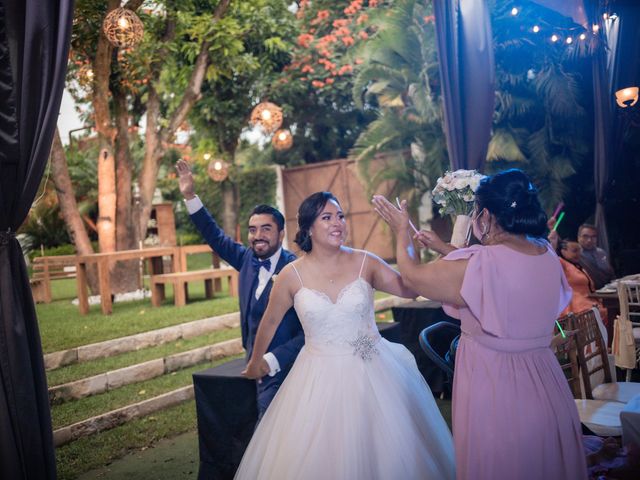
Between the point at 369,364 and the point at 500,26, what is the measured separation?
9625 mm

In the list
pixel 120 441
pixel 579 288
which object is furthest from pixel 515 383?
pixel 579 288

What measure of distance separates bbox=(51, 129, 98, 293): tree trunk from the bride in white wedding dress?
7.68 m

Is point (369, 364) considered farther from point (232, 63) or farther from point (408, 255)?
point (232, 63)

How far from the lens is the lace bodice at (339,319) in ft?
10.5

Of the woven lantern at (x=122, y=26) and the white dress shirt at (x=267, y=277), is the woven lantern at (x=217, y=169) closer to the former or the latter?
the woven lantern at (x=122, y=26)

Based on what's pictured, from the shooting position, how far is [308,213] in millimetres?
3262

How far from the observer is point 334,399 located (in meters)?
3.04

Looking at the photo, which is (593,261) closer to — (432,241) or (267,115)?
(432,241)

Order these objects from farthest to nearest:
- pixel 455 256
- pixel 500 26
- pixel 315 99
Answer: pixel 315 99 < pixel 500 26 < pixel 455 256

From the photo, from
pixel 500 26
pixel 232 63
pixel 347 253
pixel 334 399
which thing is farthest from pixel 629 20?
pixel 334 399

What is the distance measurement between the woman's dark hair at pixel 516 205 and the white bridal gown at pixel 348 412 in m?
0.99

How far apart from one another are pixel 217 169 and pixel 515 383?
1319 centimetres

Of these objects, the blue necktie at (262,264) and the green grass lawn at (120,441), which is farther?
the green grass lawn at (120,441)

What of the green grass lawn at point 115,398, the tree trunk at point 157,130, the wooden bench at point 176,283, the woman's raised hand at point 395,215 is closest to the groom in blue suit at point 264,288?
the woman's raised hand at point 395,215
